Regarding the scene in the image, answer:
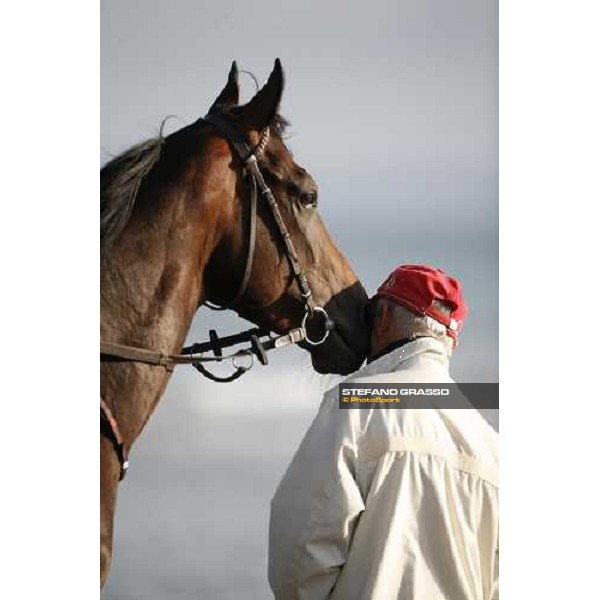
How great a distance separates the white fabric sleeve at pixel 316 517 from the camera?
12.4ft

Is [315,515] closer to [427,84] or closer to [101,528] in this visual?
[101,528]

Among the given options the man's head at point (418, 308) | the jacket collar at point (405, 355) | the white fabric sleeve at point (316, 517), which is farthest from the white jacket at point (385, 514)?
the man's head at point (418, 308)

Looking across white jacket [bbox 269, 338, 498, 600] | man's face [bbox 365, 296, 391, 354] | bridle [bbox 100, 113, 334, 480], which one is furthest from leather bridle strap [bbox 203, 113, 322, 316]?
white jacket [bbox 269, 338, 498, 600]

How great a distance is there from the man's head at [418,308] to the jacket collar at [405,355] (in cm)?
4

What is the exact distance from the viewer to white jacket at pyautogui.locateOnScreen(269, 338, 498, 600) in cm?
376

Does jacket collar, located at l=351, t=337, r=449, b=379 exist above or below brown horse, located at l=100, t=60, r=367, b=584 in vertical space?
below

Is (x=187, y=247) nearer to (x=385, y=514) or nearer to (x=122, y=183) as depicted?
(x=122, y=183)

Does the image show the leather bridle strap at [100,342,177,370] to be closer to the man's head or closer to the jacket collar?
the jacket collar

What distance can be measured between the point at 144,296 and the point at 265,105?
2.04ft

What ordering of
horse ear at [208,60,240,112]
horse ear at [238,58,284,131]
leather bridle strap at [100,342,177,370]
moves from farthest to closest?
1. horse ear at [208,60,240,112]
2. horse ear at [238,58,284,131]
3. leather bridle strap at [100,342,177,370]

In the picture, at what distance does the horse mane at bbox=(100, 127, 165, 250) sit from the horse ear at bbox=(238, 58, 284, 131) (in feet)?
0.85
